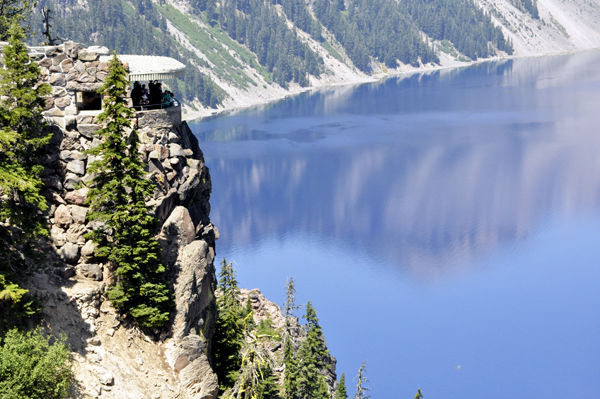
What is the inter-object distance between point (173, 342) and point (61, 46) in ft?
51.3

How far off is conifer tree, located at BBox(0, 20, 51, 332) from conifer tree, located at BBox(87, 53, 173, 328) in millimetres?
2699

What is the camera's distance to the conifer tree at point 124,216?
28.0 m

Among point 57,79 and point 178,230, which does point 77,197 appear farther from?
point 57,79

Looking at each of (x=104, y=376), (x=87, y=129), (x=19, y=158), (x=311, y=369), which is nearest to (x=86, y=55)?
(x=87, y=129)

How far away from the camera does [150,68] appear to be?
3241cm

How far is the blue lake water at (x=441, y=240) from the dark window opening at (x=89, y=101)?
47.3m

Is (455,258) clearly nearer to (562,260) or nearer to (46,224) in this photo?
(562,260)

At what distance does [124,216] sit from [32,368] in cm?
784

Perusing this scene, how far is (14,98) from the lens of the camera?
29.2 m

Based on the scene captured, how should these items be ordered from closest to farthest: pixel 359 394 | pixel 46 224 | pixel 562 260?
→ pixel 46 224 < pixel 359 394 < pixel 562 260

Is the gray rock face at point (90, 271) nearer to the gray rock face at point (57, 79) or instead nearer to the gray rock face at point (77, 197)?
the gray rock face at point (77, 197)

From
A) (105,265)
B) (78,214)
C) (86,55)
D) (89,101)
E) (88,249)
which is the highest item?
(86,55)

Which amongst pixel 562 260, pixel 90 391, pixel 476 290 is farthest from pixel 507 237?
pixel 90 391

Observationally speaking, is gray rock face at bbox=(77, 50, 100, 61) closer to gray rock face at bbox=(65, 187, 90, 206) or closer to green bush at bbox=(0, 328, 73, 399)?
gray rock face at bbox=(65, 187, 90, 206)
